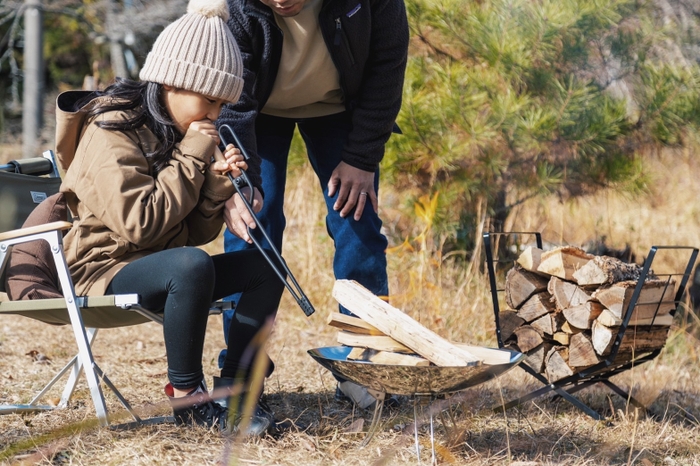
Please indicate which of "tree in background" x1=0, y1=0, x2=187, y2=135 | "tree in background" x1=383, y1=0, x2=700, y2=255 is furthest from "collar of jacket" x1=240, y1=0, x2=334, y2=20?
"tree in background" x1=0, y1=0, x2=187, y2=135

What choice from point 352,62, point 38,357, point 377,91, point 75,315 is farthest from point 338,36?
point 38,357

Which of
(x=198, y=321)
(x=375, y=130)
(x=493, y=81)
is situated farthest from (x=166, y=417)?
(x=493, y=81)

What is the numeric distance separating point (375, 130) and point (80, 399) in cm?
146

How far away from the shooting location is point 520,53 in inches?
167

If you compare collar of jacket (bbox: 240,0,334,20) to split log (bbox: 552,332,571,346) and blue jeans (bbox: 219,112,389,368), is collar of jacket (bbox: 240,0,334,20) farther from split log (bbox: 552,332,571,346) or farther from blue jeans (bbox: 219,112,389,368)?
split log (bbox: 552,332,571,346)

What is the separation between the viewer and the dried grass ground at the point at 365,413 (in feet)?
7.54

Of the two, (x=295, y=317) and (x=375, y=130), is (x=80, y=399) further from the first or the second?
(x=295, y=317)

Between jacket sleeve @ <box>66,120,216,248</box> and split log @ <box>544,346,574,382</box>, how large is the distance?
1439 millimetres

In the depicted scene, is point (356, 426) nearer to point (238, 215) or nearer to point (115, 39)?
point (238, 215)

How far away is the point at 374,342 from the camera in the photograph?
7.36ft

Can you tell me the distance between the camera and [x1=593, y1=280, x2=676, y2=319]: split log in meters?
2.77

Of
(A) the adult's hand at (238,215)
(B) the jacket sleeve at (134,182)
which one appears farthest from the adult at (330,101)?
(B) the jacket sleeve at (134,182)

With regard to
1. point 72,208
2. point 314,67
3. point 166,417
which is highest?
point 314,67

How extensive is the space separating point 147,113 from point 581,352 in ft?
5.55
